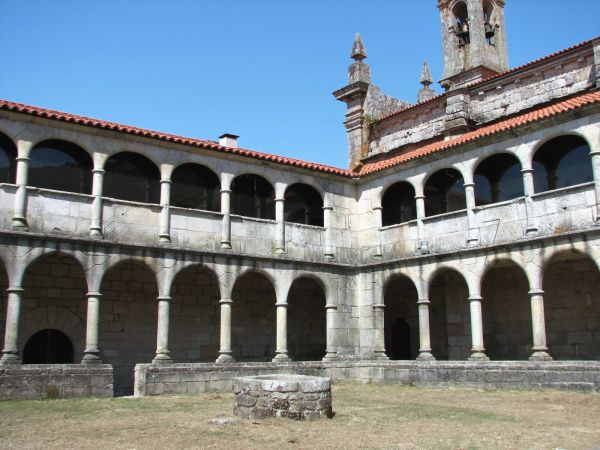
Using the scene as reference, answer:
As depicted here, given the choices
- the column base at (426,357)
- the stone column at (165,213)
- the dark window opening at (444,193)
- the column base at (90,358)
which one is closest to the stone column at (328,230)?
the dark window opening at (444,193)

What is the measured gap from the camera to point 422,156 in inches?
715

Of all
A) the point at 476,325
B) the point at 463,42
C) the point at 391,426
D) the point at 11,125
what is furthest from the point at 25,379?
the point at 463,42

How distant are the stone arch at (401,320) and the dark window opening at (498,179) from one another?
3.83m

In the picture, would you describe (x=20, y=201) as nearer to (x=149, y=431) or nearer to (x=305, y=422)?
(x=149, y=431)

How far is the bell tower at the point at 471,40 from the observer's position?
23359mm

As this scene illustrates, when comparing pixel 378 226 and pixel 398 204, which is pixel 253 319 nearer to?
pixel 378 226

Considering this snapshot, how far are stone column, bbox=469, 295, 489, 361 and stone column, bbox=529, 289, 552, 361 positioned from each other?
4.62 feet

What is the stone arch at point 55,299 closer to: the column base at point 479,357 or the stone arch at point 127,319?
the stone arch at point 127,319

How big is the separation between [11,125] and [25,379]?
5589mm

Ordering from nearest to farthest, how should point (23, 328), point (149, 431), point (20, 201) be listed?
point (149, 431), point (20, 201), point (23, 328)

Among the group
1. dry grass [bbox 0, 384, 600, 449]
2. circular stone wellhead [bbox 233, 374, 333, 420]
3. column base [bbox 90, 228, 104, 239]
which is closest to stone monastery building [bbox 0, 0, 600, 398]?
column base [bbox 90, 228, 104, 239]

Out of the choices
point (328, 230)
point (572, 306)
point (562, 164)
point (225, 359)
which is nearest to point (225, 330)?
point (225, 359)

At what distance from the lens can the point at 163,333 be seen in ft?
53.4

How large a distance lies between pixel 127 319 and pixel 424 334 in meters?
7.89
